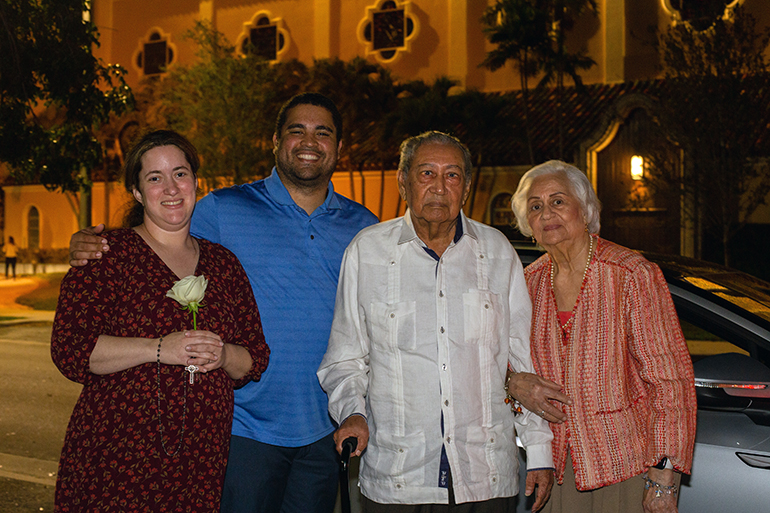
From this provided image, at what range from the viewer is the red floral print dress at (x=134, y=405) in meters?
2.47

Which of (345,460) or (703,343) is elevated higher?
(345,460)

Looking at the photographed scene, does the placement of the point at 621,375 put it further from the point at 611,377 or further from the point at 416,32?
the point at 416,32

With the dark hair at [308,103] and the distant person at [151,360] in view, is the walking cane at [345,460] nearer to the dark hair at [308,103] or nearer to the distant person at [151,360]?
the distant person at [151,360]

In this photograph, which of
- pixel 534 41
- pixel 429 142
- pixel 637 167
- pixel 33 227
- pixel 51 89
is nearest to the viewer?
pixel 429 142

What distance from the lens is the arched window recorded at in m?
32.3

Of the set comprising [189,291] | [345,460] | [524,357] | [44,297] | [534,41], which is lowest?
[44,297]

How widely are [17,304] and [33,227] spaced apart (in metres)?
12.8

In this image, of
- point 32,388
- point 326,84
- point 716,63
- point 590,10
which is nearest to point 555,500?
point 32,388

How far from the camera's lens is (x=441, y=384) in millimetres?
2736

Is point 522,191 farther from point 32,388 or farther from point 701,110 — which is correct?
point 701,110

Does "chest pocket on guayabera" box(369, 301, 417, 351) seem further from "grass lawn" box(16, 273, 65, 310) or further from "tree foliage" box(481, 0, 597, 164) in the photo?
"grass lawn" box(16, 273, 65, 310)

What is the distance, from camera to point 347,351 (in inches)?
113

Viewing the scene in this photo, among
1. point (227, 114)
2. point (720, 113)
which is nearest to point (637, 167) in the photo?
point (720, 113)

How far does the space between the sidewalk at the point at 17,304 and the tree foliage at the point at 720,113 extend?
15342mm
